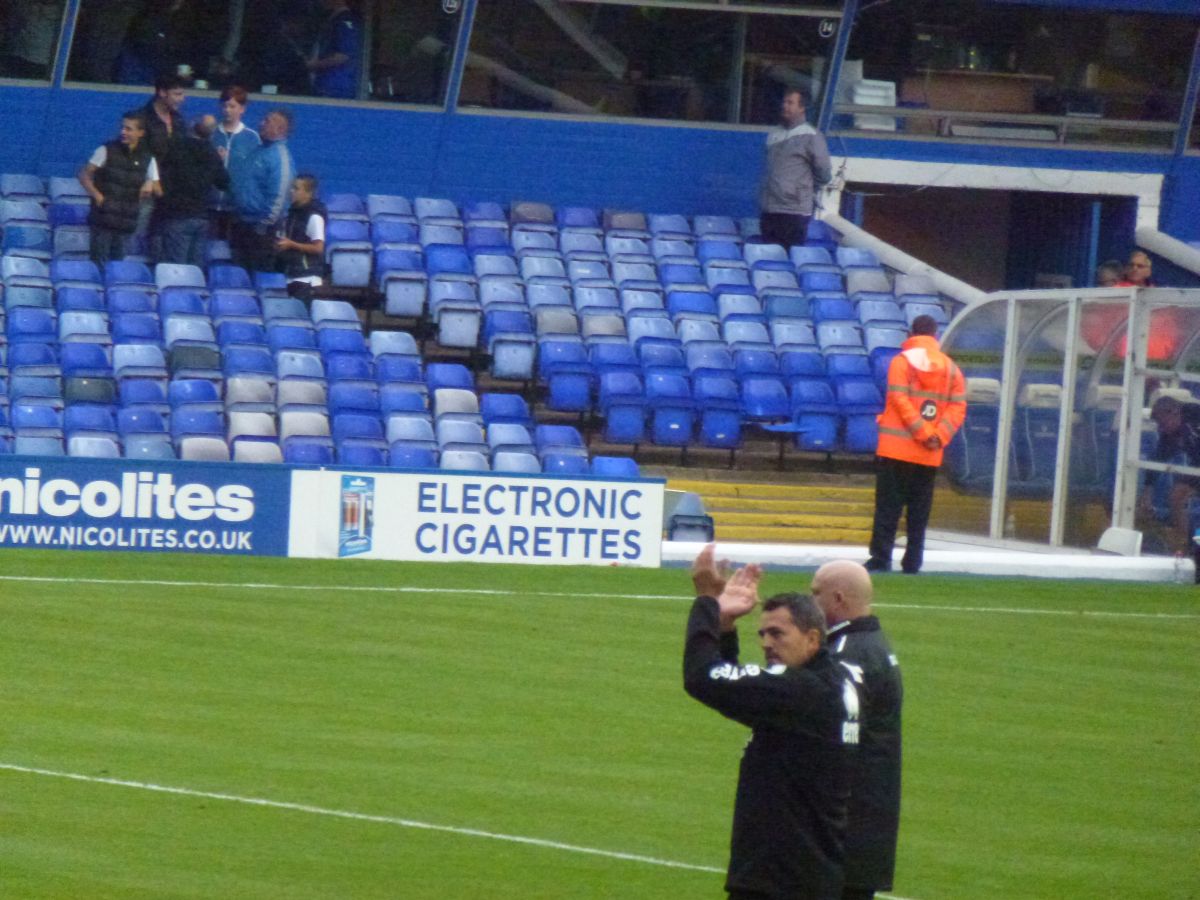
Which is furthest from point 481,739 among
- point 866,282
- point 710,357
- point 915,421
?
point 866,282

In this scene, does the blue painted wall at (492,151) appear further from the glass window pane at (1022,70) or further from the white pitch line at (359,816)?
the white pitch line at (359,816)

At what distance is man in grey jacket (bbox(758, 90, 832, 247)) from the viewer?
25.6 meters

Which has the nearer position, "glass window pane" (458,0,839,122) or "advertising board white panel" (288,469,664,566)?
"advertising board white panel" (288,469,664,566)

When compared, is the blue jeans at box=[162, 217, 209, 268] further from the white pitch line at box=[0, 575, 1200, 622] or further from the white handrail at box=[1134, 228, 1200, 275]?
the white handrail at box=[1134, 228, 1200, 275]

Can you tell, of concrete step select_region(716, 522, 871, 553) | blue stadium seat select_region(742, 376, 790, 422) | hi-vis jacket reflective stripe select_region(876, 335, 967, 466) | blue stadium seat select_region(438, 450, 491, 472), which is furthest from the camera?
blue stadium seat select_region(742, 376, 790, 422)

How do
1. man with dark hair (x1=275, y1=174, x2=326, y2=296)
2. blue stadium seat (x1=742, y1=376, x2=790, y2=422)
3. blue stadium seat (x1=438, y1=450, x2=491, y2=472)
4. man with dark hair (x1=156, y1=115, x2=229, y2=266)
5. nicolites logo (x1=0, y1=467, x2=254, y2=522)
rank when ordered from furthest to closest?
blue stadium seat (x1=742, y1=376, x2=790, y2=422)
man with dark hair (x1=275, y1=174, x2=326, y2=296)
man with dark hair (x1=156, y1=115, x2=229, y2=266)
blue stadium seat (x1=438, y1=450, x2=491, y2=472)
nicolites logo (x1=0, y1=467, x2=254, y2=522)

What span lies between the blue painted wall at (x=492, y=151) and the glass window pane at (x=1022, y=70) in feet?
1.73

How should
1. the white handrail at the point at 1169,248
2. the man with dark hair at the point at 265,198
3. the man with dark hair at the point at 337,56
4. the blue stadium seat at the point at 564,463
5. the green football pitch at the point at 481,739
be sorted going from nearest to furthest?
the green football pitch at the point at 481,739, the blue stadium seat at the point at 564,463, the man with dark hair at the point at 265,198, the man with dark hair at the point at 337,56, the white handrail at the point at 1169,248

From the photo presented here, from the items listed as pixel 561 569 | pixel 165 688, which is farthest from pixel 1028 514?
pixel 165 688

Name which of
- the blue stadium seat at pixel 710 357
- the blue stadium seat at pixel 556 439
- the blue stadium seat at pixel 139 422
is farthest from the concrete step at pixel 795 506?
the blue stadium seat at pixel 139 422

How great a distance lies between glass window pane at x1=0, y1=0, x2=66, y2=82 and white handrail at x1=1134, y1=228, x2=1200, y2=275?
14.7 m

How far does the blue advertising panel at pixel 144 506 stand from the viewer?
17703mm

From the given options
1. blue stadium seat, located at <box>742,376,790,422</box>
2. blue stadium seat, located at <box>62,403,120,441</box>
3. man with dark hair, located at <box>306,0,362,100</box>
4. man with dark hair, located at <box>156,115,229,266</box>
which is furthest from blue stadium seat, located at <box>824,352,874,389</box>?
blue stadium seat, located at <box>62,403,120,441</box>

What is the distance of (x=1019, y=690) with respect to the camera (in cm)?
1395
